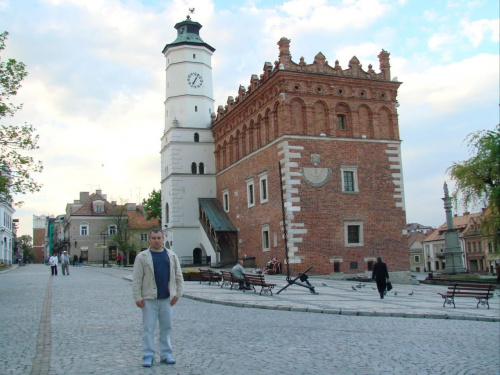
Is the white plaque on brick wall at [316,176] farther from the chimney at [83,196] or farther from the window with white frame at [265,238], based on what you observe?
the chimney at [83,196]

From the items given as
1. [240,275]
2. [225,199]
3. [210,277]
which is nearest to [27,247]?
[225,199]

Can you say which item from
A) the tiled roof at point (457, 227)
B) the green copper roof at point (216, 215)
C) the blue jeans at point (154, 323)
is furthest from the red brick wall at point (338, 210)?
the tiled roof at point (457, 227)

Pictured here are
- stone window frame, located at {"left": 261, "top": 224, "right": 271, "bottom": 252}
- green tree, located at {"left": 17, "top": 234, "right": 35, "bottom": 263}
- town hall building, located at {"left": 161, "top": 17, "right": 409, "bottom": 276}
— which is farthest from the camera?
green tree, located at {"left": 17, "top": 234, "right": 35, "bottom": 263}

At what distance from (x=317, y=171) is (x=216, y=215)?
38.1 feet

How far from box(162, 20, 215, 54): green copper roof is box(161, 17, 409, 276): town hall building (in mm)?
8997

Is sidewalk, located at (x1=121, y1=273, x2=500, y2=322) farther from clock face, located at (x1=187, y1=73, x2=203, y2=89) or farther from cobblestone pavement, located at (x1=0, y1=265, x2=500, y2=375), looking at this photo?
clock face, located at (x1=187, y1=73, x2=203, y2=89)

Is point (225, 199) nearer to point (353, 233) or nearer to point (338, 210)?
point (338, 210)

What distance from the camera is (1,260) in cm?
6456

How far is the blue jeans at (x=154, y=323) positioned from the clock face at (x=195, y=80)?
39.6 meters

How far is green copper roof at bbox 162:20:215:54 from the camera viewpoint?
46.0 metres

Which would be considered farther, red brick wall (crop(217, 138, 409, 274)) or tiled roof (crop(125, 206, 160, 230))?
→ tiled roof (crop(125, 206, 160, 230))

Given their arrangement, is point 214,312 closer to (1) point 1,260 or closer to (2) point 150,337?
(2) point 150,337

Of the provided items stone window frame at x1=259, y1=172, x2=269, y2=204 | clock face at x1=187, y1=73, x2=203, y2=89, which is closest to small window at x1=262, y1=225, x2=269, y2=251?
stone window frame at x1=259, y1=172, x2=269, y2=204

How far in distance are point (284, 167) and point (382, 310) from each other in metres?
17.8
